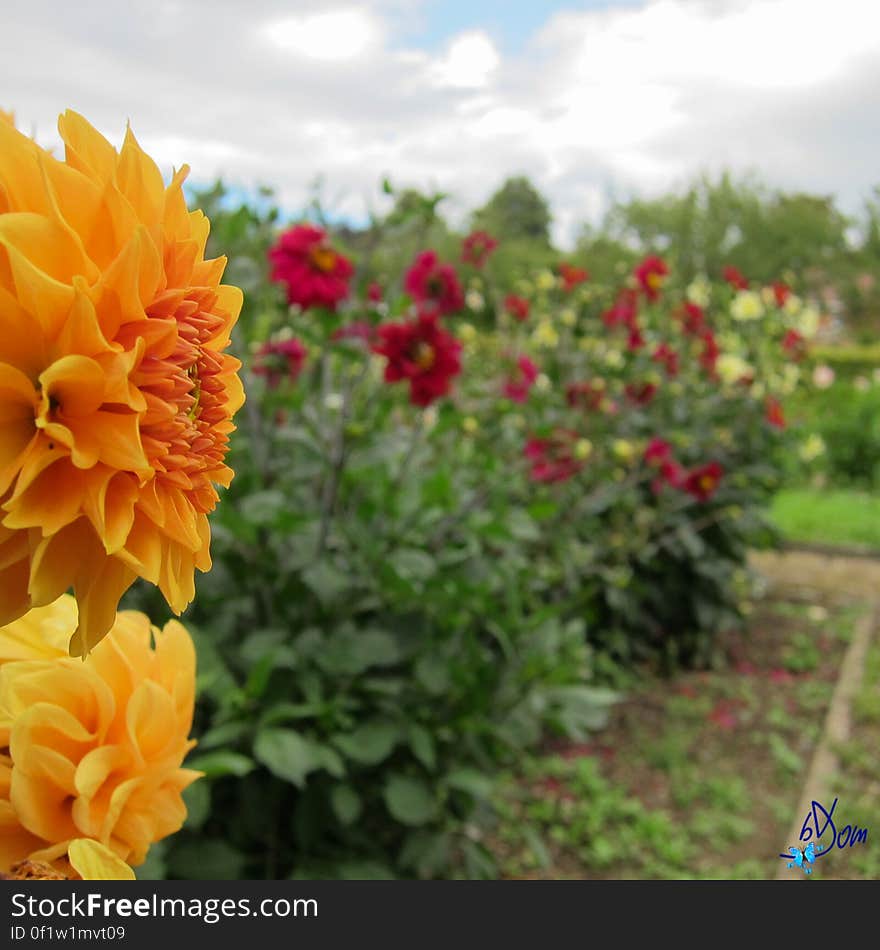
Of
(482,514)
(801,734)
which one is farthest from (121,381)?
(801,734)

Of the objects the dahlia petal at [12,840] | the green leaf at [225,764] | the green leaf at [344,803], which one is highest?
the dahlia petal at [12,840]

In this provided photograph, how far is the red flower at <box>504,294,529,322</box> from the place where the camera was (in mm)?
3404

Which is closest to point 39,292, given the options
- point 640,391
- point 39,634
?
point 39,634

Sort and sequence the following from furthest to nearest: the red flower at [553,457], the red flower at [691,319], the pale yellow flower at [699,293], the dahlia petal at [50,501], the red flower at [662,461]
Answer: the pale yellow flower at [699,293], the red flower at [691,319], the red flower at [662,461], the red flower at [553,457], the dahlia petal at [50,501]

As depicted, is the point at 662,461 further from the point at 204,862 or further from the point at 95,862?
the point at 95,862

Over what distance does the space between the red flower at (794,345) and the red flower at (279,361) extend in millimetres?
2447

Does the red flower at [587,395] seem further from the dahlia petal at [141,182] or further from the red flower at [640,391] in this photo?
the dahlia petal at [141,182]

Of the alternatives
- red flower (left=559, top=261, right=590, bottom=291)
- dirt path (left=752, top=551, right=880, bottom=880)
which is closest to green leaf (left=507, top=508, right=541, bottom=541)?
dirt path (left=752, top=551, right=880, bottom=880)

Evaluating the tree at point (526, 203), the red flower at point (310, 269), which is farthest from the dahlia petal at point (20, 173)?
the tree at point (526, 203)

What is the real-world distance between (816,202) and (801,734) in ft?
69.8

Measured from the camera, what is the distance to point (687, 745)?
3.27m

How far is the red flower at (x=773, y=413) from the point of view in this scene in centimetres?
364

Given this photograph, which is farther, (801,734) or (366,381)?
(801,734)

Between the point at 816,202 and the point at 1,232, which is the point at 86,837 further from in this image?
the point at 816,202
